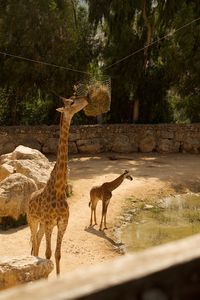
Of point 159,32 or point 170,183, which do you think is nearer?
point 170,183

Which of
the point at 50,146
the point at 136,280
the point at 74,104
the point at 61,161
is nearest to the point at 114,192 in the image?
the point at 50,146

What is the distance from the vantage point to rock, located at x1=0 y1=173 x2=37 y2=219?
1091cm

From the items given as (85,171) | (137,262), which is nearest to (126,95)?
(85,171)

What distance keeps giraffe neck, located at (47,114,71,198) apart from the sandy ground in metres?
1.52

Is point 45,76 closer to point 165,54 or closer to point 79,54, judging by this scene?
point 79,54

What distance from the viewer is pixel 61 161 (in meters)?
7.68

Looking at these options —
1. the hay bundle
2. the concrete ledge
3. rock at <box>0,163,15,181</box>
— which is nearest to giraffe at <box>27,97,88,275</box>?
the hay bundle

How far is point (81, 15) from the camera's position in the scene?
20.4m

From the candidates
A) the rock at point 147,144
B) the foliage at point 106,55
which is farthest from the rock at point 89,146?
the foliage at point 106,55

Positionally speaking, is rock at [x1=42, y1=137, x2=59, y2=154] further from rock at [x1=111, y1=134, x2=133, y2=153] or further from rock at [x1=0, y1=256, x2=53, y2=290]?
rock at [x1=0, y1=256, x2=53, y2=290]

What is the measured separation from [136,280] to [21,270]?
19.2 feet

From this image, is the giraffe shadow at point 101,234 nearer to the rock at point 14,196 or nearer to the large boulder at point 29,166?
the rock at point 14,196

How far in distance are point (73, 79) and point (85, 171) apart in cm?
481

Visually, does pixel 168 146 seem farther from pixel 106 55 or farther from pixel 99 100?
pixel 99 100
